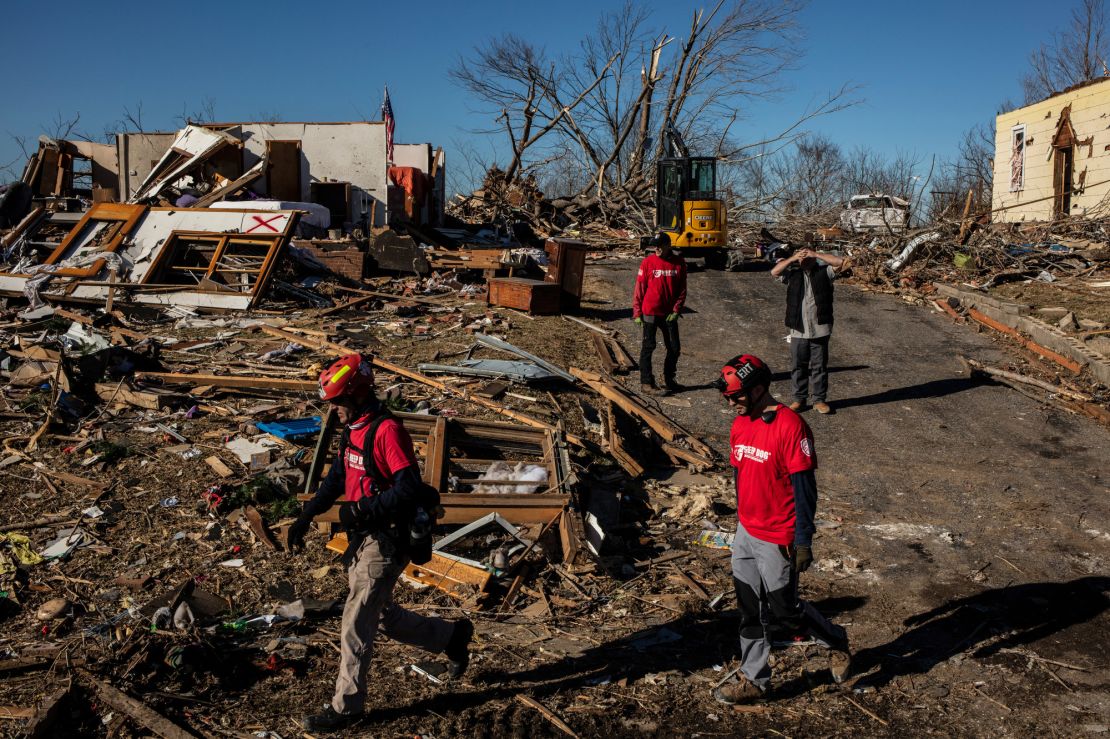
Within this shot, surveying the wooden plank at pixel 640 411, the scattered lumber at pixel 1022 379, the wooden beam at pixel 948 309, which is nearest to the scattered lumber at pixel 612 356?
the wooden plank at pixel 640 411

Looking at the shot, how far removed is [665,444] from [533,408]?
4.75 ft

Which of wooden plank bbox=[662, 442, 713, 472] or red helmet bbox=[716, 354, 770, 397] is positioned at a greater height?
red helmet bbox=[716, 354, 770, 397]

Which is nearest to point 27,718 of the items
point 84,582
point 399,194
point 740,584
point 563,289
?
point 84,582

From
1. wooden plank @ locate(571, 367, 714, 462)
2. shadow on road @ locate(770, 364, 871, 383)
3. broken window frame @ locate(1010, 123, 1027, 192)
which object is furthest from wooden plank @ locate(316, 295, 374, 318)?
broken window frame @ locate(1010, 123, 1027, 192)

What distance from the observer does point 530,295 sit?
14.1 m

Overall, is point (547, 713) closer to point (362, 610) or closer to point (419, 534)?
point (362, 610)

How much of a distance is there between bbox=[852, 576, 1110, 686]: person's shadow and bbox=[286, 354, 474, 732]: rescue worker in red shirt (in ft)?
8.90

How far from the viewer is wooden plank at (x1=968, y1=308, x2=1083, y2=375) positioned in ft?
37.8

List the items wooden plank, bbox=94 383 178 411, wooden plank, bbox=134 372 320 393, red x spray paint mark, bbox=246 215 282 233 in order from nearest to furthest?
wooden plank, bbox=94 383 178 411, wooden plank, bbox=134 372 320 393, red x spray paint mark, bbox=246 215 282 233

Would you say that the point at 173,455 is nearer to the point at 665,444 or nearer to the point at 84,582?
the point at 84,582

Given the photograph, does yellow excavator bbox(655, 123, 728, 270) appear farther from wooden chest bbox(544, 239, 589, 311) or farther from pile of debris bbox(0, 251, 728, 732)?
pile of debris bbox(0, 251, 728, 732)

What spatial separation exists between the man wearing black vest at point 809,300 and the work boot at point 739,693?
551 centimetres

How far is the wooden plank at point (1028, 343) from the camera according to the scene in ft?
37.8

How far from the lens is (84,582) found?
229 inches
